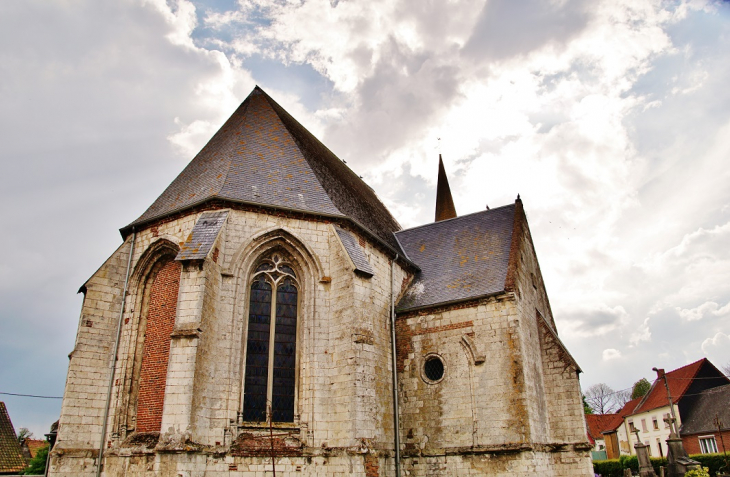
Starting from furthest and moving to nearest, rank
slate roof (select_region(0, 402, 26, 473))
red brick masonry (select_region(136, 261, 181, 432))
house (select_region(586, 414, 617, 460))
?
house (select_region(586, 414, 617, 460)) < slate roof (select_region(0, 402, 26, 473)) < red brick masonry (select_region(136, 261, 181, 432))

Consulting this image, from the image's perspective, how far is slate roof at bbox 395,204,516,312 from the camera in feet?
48.6

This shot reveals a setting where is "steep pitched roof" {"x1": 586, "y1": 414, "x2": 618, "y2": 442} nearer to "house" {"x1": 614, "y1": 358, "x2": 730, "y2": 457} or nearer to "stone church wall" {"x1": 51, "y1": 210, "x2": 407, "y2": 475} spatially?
"house" {"x1": 614, "y1": 358, "x2": 730, "y2": 457}

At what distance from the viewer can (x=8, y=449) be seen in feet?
75.0

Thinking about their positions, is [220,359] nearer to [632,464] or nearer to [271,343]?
[271,343]

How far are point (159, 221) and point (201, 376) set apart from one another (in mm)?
4568

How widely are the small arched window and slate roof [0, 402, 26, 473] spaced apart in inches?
686

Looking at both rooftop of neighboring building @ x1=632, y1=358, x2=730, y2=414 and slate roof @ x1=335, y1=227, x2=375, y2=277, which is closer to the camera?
slate roof @ x1=335, y1=227, x2=375, y2=277

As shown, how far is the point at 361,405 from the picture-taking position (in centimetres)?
1130

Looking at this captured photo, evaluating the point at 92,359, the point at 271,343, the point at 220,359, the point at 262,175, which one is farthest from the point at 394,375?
the point at 92,359

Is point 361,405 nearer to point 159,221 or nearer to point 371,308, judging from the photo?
point 371,308

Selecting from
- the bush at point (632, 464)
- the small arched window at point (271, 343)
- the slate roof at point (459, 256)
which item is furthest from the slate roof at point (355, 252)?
the bush at point (632, 464)

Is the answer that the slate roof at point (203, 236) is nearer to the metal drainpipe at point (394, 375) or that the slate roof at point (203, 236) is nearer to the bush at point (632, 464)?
the metal drainpipe at point (394, 375)

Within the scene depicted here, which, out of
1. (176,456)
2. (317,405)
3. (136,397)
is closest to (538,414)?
(317,405)

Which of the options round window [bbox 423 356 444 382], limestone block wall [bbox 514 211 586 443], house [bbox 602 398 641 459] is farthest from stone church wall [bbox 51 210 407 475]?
house [bbox 602 398 641 459]
